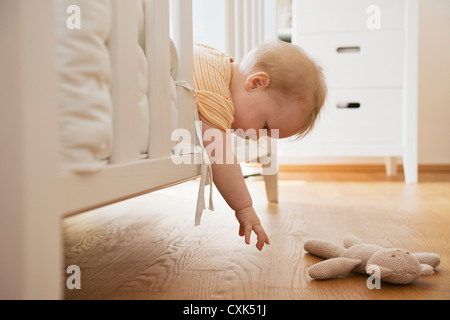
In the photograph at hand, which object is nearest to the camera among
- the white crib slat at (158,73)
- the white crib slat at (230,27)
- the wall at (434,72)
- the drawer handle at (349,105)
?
the white crib slat at (158,73)

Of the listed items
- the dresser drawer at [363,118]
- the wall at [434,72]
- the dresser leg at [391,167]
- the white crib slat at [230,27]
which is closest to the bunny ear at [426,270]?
the white crib slat at [230,27]

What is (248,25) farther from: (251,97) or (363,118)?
(363,118)

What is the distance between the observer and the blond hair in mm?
834

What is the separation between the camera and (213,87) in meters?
0.85

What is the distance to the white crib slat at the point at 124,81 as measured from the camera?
0.45 meters

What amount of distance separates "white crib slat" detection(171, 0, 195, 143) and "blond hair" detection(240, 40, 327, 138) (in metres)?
0.17

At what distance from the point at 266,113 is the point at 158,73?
12.7 inches

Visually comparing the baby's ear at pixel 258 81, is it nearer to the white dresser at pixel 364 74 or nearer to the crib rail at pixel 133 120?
the crib rail at pixel 133 120

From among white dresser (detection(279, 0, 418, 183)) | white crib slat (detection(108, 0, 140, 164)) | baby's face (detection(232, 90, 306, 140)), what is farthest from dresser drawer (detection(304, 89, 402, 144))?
white crib slat (detection(108, 0, 140, 164))

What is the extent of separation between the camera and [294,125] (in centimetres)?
88

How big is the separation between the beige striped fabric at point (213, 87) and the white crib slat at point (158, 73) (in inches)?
8.3

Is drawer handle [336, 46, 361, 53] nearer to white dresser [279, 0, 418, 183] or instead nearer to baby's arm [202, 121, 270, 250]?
white dresser [279, 0, 418, 183]

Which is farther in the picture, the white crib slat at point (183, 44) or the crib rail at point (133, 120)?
the white crib slat at point (183, 44)
